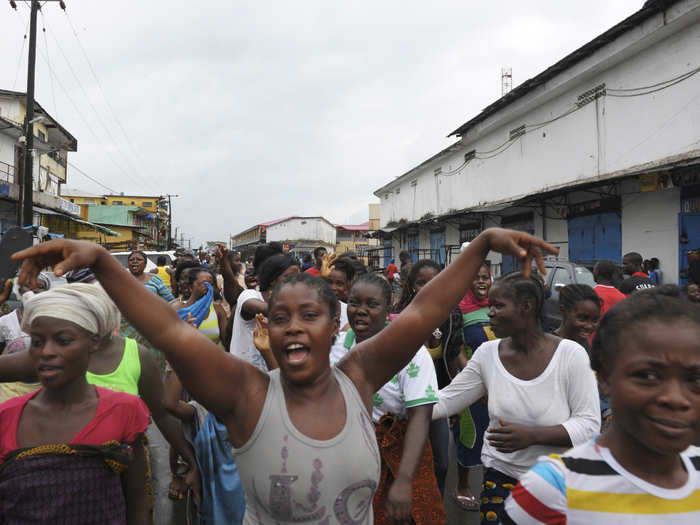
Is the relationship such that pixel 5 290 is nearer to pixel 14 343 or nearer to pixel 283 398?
pixel 14 343

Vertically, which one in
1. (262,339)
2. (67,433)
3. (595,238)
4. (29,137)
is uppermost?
(29,137)

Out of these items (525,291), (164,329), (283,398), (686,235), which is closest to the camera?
(164,329)

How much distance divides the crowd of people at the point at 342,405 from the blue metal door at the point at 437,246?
20990 millimetres

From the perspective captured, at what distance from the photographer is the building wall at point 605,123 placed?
427 inches

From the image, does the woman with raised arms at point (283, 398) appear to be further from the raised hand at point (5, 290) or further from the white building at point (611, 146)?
the white building at point (611, 146)

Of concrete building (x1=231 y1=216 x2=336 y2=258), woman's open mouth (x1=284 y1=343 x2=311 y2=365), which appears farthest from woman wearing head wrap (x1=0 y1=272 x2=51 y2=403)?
concrete building (x1=231 y1=216 x2=336 y2=258)

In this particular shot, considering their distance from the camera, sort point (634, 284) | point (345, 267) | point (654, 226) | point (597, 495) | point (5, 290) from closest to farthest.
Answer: point (597, 495)
point (5, 290)
point (345, 267)
point (634, 284)
point (654, 226)

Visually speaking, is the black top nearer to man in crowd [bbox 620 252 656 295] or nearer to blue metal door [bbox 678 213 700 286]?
man in crowd [bbox 620 252 656 295]

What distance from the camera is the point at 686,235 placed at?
10.6 meters

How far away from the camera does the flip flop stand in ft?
12.6

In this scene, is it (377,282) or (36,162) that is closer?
(377,282)

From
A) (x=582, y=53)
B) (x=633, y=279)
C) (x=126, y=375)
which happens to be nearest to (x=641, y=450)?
(x=126, y=375)

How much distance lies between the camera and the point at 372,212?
46.8 meters

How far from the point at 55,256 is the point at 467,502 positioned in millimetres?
3588
